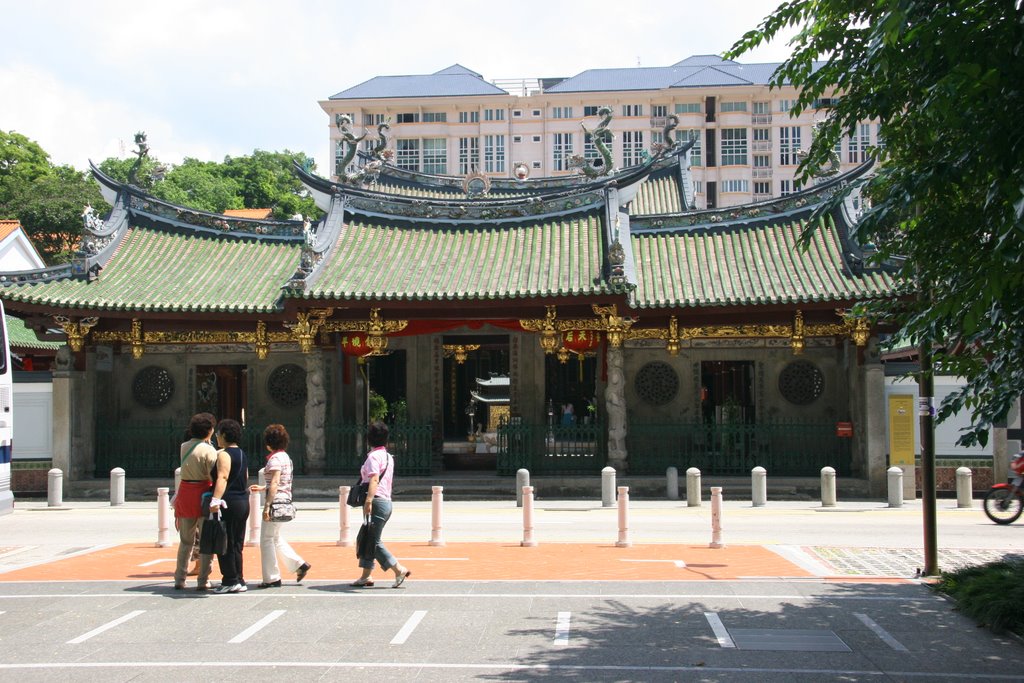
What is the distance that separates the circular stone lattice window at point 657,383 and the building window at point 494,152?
211ft

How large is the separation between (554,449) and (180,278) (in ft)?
33.4

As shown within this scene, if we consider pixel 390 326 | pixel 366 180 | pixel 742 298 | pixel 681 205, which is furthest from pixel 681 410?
pixel 366 180

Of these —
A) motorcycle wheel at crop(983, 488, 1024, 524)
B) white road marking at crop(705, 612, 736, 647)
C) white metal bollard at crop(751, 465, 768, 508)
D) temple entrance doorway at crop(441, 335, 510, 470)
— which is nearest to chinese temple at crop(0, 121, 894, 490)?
white metal bollard at crop(751, 465, 768, 508)

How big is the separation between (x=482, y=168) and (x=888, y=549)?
7716cm

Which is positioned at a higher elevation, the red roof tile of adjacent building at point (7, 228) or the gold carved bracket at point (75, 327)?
the red roof tile of adjacent building at point (7, 228)

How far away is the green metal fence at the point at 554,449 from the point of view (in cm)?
2331

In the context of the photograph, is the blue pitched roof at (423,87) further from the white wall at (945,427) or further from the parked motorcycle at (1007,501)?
the parked motorcycle at (1007,501)

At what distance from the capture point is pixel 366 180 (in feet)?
109

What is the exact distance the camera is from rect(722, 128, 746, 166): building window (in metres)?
82.1

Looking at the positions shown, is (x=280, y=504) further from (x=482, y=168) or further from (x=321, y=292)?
(x=482, y=168)

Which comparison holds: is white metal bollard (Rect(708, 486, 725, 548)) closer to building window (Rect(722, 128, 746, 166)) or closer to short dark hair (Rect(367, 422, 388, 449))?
short dark hair (Rect(367, 422, 388, 449))

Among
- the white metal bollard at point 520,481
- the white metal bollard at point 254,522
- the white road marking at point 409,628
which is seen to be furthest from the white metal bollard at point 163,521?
the white metal bollard at point 520,481

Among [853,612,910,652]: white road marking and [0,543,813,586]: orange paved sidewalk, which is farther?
[0,543,813,586]: orange paved sidewalk

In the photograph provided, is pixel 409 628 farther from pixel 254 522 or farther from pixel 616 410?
pixel 616 410
